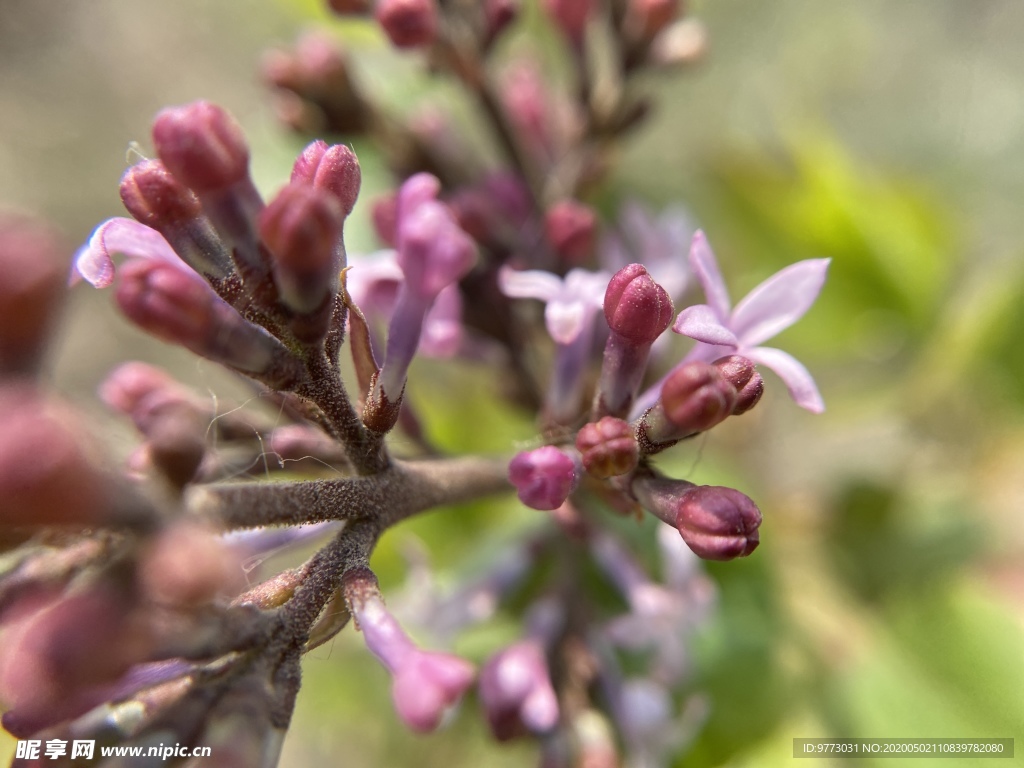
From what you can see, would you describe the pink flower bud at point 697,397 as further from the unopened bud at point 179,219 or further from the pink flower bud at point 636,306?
the unopened bud at point 179,219

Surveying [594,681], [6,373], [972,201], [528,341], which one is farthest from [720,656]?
[972,201]

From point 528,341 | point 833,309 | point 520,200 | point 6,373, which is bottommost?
point 833,309

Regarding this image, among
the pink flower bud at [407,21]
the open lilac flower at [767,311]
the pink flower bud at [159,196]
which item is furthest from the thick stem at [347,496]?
the pink flower bud at [407,21]

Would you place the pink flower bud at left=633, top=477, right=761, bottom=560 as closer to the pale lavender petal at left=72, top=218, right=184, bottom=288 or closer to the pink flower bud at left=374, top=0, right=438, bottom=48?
the pale lavender petal at left=72, top=218, right=184, bottom=288

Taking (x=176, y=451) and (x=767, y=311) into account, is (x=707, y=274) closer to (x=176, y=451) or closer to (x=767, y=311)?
(x=767, y=311)

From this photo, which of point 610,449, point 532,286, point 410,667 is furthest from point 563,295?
point 410,667

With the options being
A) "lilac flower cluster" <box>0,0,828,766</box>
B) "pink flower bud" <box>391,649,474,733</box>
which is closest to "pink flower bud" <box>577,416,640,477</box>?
"lilac flower cluster" <box>0,0,828,766</box>

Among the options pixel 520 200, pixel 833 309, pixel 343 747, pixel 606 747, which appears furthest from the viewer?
pixel 343 747

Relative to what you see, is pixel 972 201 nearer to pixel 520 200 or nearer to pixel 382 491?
pixel 520 200
